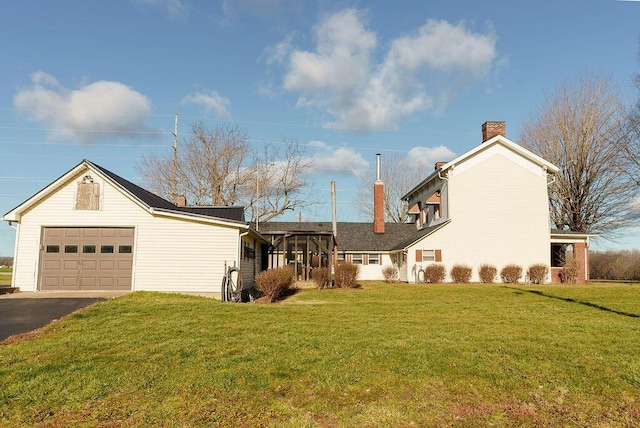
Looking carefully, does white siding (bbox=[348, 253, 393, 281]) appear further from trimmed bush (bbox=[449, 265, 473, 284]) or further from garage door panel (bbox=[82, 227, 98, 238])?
garage door panel (bbox=[82, 227, 98, 238])

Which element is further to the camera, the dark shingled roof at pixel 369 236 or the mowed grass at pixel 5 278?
the dark shingled roof at pixel 369 236

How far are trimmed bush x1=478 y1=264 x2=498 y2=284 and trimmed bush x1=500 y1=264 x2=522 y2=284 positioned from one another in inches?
18.8

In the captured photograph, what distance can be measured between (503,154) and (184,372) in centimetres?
2604

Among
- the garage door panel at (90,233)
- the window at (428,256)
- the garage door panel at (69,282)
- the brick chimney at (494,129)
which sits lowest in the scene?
the garage door panel at (69,282)

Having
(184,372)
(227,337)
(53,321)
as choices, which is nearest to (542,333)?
(227,337)

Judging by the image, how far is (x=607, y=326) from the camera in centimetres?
970

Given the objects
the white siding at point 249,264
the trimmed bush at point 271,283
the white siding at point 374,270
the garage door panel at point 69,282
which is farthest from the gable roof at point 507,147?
the garage door panel at point 69,282

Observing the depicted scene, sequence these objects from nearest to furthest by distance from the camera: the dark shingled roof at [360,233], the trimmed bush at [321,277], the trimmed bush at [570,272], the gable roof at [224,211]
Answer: the trimmed bush at [321,277], the gable roof at [224,211], the trimmed bush at [570,272], the dark shingled roof at [360,233]

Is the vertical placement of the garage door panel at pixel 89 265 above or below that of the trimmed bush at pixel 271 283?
above

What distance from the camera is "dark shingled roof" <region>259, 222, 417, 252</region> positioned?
33.1 metres

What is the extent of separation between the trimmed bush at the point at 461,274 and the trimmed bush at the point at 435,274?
63 cm

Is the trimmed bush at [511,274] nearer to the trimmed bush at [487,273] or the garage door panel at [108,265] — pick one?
→ the trimmed bush at [487,273]

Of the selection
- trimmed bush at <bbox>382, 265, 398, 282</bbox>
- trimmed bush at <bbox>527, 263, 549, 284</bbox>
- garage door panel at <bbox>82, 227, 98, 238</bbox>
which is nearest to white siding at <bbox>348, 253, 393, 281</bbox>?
trimmed bush at <bbox>382, 265, 398, 282</bbox>

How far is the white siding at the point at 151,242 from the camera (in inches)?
673
